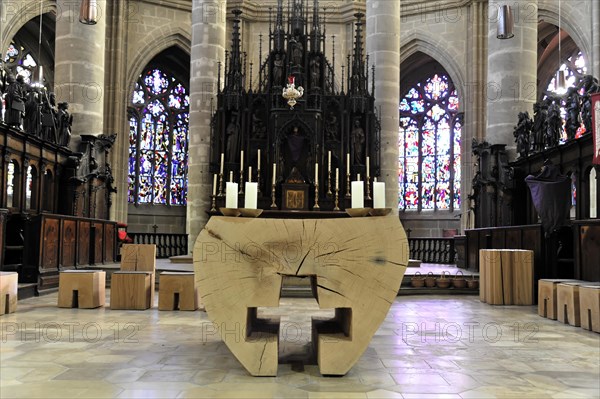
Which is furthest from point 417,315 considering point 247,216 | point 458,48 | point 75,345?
point 458,48

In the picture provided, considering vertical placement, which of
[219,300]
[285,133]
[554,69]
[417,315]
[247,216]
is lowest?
[417,315]

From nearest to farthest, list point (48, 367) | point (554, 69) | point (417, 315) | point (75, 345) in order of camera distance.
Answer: point (48, 367) → point (75, 345) → point (417, 315) → point (554, 69)

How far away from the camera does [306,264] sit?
421 cm

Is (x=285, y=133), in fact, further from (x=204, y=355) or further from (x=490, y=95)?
(x=204, y=355)

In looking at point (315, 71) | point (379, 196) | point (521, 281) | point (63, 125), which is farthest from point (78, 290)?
point (315, 71)

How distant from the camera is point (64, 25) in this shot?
13.0 m

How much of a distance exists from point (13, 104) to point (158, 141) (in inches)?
509

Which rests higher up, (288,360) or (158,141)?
(158,141)

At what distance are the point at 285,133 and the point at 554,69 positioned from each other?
12015 mm

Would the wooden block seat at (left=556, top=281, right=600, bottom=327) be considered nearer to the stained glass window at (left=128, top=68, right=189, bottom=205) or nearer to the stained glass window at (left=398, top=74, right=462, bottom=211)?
the stained glass window at (left=398, top=74, right=462, bottom=211)

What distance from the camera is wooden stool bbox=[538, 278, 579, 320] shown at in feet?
23.0

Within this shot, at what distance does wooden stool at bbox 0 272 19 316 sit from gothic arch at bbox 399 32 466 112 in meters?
16.7

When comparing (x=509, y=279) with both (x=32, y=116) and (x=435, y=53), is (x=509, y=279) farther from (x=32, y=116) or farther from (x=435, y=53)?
(x=435, y=53)

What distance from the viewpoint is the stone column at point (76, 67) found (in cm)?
1299
